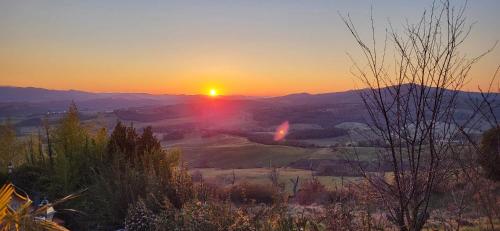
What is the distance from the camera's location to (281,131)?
267 feet

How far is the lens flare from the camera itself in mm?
73250

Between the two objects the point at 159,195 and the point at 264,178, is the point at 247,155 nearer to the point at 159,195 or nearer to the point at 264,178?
the point at 264,178

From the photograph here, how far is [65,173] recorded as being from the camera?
27.7 feet

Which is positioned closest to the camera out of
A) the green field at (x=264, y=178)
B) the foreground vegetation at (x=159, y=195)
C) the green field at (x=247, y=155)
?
the foreground vegetation at (x=159, y=195)

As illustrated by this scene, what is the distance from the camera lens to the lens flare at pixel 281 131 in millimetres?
73250

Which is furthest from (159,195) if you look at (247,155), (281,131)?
(281,131)

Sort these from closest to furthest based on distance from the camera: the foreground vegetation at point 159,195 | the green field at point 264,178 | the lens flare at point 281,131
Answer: the foreground vegetation at point 159,195 → the green field at point 264,178 → the lens flare at point 281,131

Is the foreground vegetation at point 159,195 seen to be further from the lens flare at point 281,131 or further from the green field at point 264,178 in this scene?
the lens flare at point 281,131

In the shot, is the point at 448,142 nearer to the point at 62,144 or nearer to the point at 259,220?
the point at 259,220

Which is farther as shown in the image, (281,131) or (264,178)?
(281,131)

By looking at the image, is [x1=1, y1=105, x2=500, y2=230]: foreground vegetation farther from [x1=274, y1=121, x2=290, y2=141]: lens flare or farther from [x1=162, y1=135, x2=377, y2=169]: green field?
[x1=274, y1=121, x2=290, y2=141]: lens flare

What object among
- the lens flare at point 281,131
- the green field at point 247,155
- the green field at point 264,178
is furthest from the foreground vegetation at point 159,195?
the lens flare at point 281,131

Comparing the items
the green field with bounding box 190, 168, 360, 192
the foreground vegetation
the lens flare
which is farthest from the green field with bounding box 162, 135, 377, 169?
the foreground vegetation

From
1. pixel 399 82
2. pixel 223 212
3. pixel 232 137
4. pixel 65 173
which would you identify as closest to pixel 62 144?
pixel 65 173
